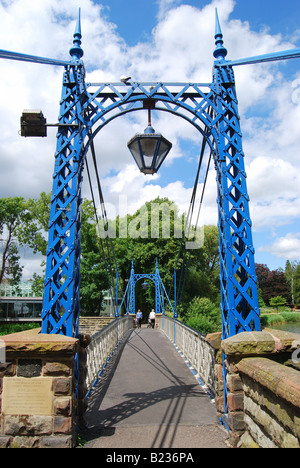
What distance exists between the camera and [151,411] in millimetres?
4168

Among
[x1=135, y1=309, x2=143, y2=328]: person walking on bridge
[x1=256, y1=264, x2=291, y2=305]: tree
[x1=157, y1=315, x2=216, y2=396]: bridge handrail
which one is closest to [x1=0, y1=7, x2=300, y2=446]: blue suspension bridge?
[x1=157, y1=315, x2=216, y2=396]: bridge handrail

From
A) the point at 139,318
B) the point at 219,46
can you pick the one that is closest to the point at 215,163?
the point at 219,46

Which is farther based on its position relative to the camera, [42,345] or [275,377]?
[42,345]

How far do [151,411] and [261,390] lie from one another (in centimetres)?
196

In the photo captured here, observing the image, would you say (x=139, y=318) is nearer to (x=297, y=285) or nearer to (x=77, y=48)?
(x=77, y=48)

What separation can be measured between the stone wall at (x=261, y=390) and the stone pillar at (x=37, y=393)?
1555 mm

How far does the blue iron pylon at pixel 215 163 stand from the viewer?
374 cm

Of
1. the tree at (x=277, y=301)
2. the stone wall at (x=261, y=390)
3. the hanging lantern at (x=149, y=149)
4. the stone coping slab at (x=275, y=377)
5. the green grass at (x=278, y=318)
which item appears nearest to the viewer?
the stone coping slab at (x=275, y=377)

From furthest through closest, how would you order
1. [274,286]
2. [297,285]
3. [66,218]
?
[297,285] < [274,286] < [66,218]

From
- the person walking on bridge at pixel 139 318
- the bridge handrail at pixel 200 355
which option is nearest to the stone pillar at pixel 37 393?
the bridge handrail at pixel 200 355

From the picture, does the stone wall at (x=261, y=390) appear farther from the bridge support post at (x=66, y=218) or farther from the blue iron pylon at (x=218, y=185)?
the bridge support post at (x=66, y=218)
